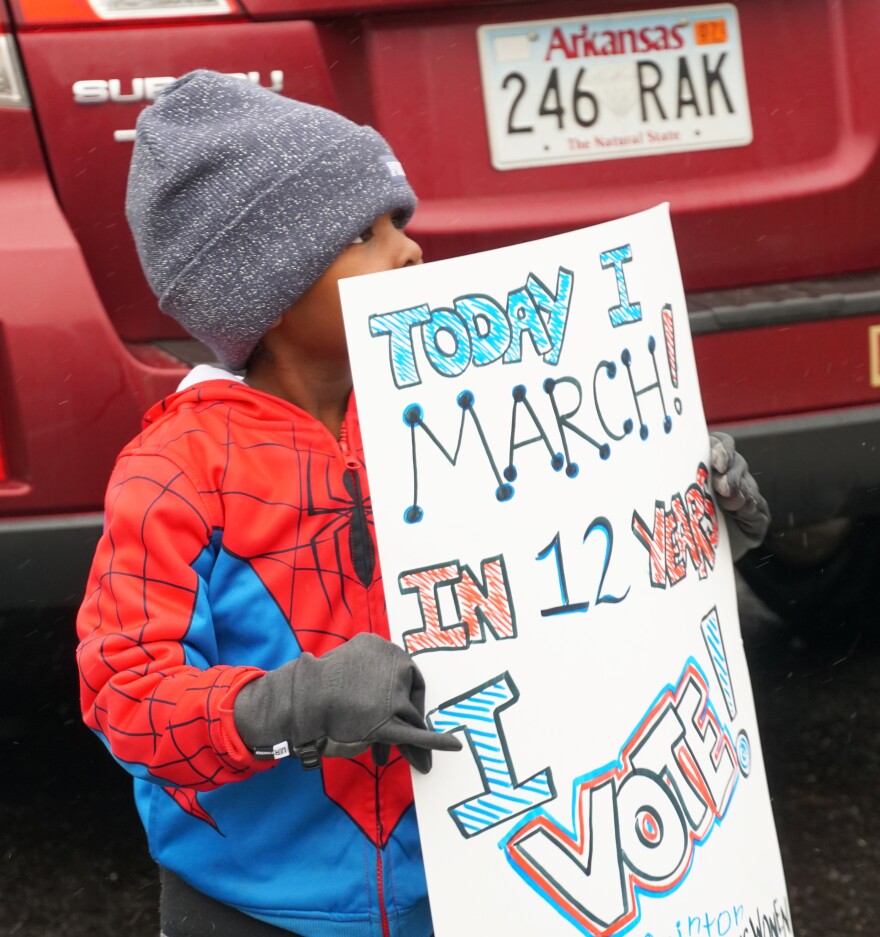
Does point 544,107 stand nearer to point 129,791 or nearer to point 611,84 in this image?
point 611,84

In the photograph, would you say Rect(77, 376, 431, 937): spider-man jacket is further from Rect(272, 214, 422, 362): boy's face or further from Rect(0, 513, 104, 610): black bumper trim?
Rect(0, 513, 104, 610): black bumper trim

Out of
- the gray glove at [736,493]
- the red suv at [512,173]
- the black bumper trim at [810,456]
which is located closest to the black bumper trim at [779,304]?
the red suv at [512,173]

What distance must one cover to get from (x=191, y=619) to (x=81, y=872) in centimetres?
153

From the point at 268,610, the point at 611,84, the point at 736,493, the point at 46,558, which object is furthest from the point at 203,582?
the point at 611,84

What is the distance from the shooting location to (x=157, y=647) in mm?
1507

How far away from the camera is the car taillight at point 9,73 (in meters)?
2.44

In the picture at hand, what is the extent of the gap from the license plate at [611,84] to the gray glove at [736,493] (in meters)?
0.98

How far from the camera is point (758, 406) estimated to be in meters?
2.72

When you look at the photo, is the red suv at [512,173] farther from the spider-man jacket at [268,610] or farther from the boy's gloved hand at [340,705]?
the boy's gloved hand at [340,705]

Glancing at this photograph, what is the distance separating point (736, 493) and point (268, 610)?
530mm

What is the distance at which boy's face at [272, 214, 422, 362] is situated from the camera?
172 cm

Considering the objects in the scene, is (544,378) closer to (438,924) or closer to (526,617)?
(526,617)

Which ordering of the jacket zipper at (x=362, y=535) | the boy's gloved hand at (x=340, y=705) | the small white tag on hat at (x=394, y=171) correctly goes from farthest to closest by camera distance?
the small white tag on hat at (x=394, y=171)
the jacket zipper at (x=362, y=535)
the boy's gloved hand at (x=340, y=705)

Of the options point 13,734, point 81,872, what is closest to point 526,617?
point 81,872
